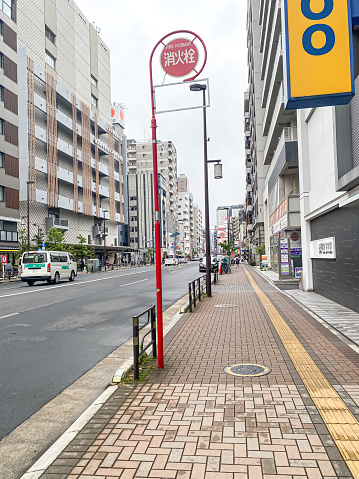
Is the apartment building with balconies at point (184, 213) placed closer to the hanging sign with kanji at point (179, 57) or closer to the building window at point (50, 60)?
the building window at point (50, 60)

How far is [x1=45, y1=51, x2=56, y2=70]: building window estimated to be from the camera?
52.3m

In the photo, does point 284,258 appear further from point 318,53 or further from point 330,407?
point 330,407

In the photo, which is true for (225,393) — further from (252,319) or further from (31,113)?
(31,113)

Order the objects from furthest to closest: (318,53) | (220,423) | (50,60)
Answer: (50,60), (318,53), (220,423)

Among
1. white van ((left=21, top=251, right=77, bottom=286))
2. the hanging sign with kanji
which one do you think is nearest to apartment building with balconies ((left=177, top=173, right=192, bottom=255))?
white van ((left=21, top=251, right=77, bottom=286))

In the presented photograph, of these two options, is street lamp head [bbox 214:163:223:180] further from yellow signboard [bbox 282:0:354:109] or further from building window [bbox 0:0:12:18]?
building window [bbox 0:0:12:18]

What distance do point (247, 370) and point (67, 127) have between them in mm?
54659

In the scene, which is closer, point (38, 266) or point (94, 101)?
point (38, 266)

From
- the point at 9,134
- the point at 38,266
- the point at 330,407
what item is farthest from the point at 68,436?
the point at 9,134

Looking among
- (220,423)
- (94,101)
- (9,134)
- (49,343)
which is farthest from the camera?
(94,101)

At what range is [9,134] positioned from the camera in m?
41.6

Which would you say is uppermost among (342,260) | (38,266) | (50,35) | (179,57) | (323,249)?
(50,35)

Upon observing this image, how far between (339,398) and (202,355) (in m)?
2.62

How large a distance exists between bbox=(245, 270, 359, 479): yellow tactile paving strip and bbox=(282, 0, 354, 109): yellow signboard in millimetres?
4524
